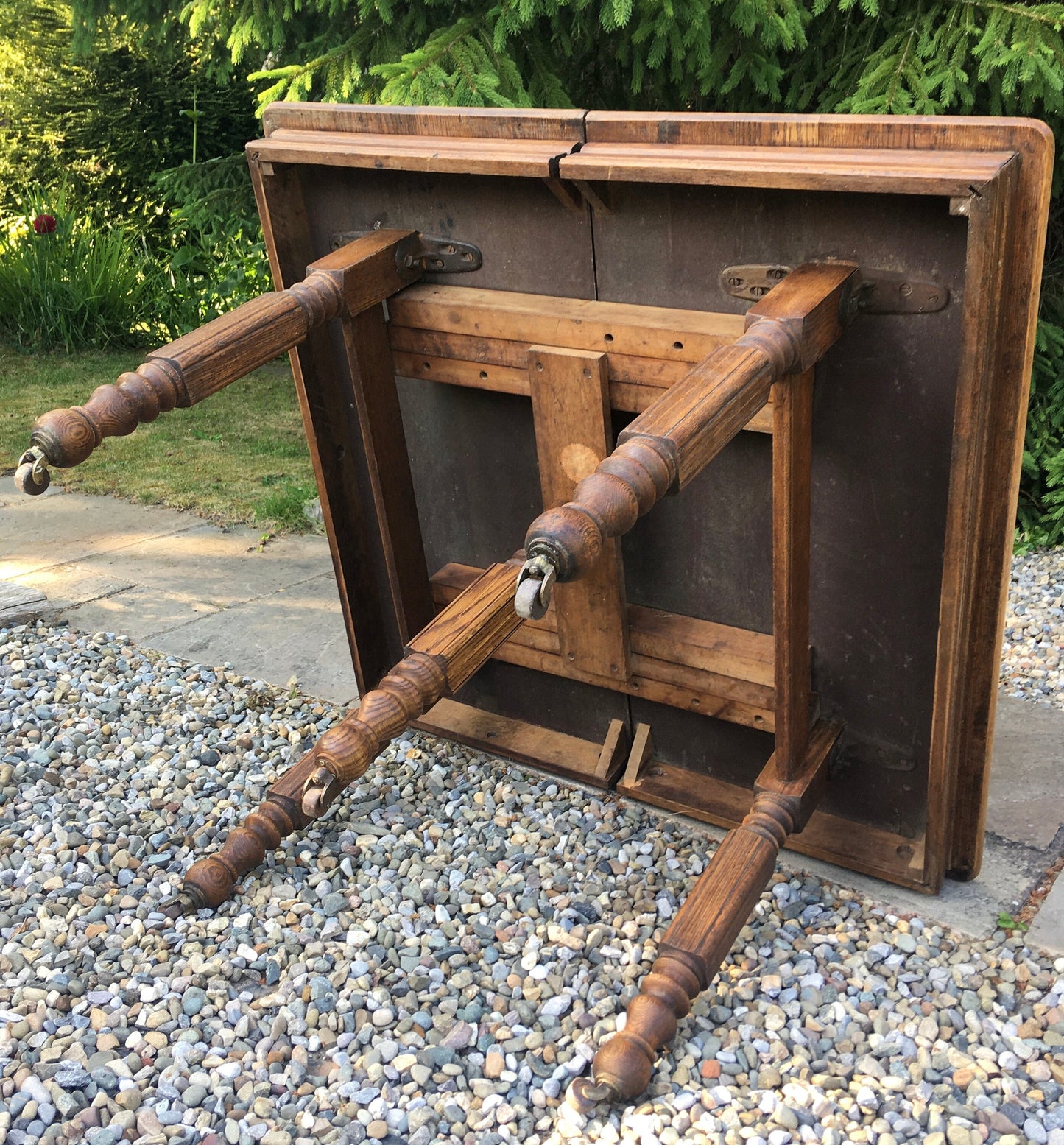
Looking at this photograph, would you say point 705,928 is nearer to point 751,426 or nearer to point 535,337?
→ point 751,426

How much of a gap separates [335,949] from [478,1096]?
473 mm

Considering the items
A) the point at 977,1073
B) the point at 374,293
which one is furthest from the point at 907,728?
the point at 374,293

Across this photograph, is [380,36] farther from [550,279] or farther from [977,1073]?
[977,1073]

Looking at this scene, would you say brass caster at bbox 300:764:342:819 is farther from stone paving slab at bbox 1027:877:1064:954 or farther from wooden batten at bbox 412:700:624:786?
stone paving slab at bbox 1027:877:1064:954

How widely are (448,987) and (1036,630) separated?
2.22 metres

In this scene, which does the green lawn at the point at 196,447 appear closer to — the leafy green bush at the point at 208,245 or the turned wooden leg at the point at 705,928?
the leafy green bush at the point at 208,245

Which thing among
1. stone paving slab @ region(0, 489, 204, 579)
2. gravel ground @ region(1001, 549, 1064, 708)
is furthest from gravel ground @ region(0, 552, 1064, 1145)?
stone paving slab @ region(0, 489, 204, 579)

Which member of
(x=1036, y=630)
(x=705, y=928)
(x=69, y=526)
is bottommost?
(x=1036, y=630)

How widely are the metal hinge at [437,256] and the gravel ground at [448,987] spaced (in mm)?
1183

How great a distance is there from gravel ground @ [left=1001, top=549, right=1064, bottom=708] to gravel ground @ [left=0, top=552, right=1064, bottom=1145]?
3.73 feet

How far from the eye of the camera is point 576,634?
8.36 ft

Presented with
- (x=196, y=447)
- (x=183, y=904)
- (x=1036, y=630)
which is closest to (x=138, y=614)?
(x=183, y=904)

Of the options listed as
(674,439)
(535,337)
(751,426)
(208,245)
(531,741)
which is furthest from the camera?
(208,245)

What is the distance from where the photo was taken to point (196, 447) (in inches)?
215
